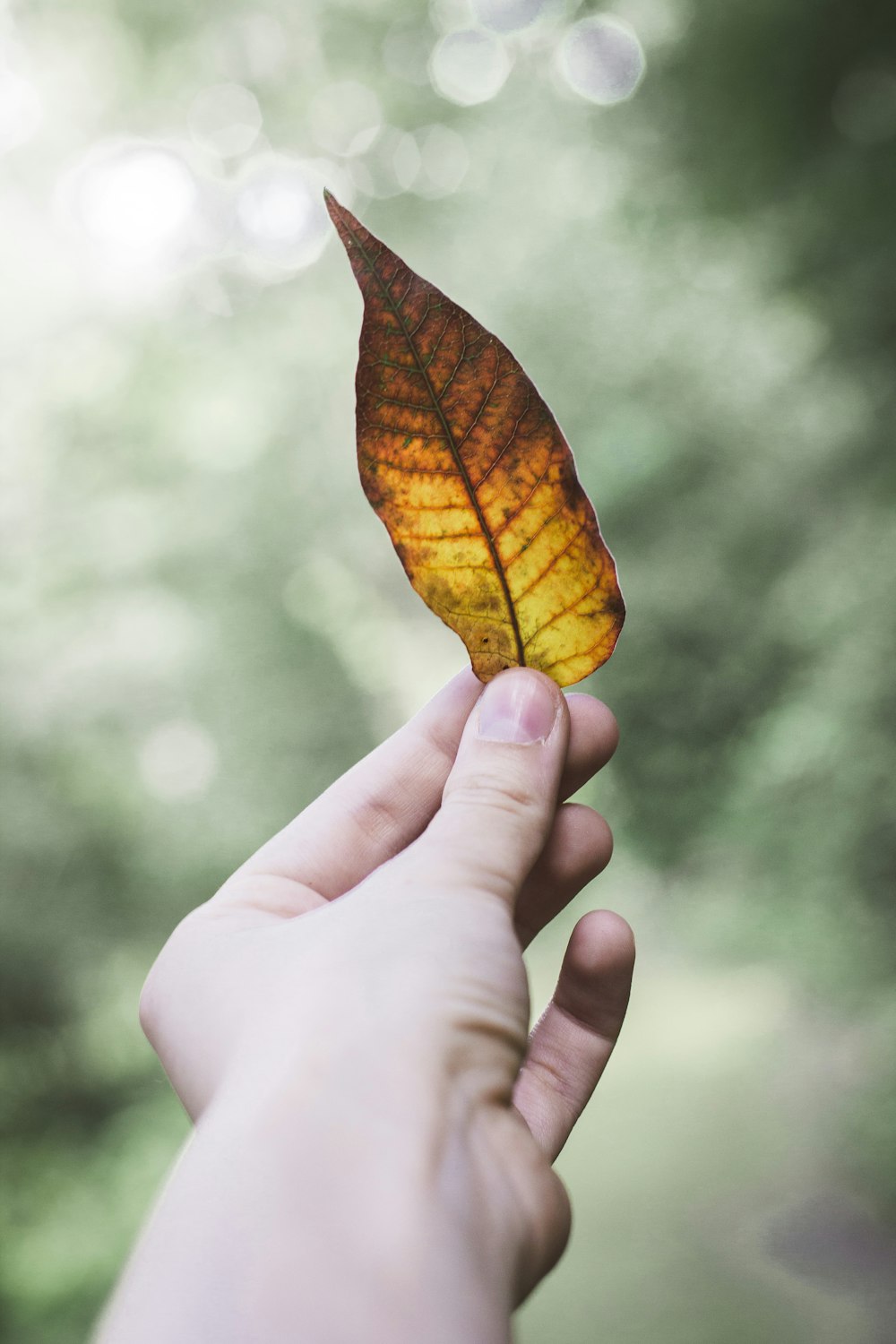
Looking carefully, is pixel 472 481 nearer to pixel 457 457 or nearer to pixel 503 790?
pixel 457 457

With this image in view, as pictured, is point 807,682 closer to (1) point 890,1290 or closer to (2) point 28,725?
(1) point 890,1290

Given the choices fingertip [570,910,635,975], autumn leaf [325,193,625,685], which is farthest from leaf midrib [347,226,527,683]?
fingertip [570,910,635,975]

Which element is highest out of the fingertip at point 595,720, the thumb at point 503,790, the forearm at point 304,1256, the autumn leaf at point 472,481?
the autumn leaf at point 472,481

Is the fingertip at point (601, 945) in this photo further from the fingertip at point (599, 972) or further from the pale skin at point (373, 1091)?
the pale skin at point (373, 1091)

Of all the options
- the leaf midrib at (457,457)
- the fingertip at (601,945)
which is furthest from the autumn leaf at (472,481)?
the fingertip at (601,945)

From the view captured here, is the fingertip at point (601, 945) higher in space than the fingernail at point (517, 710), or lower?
lower

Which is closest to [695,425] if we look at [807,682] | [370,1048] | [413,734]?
[807,682]
